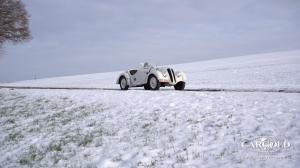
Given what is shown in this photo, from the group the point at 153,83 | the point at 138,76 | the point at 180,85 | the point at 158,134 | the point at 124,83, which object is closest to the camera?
the point at 158,134

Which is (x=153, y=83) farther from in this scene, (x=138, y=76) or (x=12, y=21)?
(x=12, y=21)

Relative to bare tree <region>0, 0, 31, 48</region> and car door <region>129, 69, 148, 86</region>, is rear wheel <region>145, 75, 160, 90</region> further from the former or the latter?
bare tree <region>0, 0, 31, 48</region>

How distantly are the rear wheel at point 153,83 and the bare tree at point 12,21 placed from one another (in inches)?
557

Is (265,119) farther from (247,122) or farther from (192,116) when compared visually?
(192,116)

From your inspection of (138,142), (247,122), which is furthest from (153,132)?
(247,122)

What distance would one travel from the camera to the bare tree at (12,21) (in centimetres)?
2334

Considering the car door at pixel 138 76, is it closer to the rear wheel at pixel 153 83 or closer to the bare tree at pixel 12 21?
the rear wheel at pixel 153 83

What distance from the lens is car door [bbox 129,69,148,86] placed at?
17.0 metres

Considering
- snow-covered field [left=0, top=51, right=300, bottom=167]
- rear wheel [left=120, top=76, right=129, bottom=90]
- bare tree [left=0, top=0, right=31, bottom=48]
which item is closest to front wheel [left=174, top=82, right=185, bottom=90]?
rear wheel [left=120, top=76, right=129, bottom=90]

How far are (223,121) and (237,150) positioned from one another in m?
1.85

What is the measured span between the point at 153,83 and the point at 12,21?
48.3 feet

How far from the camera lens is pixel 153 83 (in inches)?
644

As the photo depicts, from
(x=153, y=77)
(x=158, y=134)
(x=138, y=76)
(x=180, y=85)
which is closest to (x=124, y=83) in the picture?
(x=138, y=76)

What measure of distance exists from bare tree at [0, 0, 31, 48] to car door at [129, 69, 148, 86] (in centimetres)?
1239
